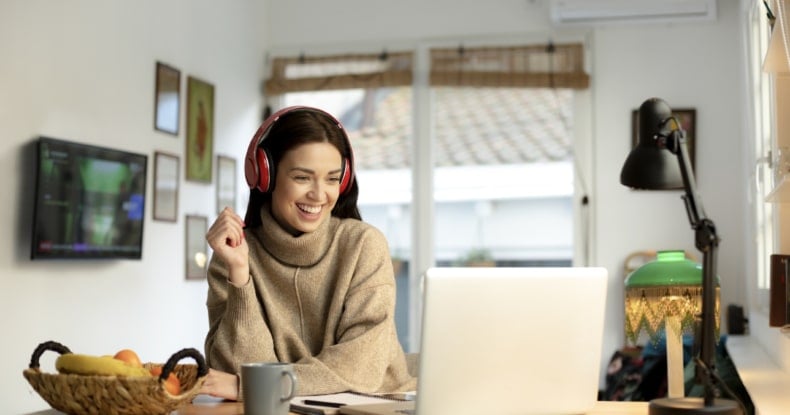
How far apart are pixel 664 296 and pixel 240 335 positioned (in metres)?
0.81

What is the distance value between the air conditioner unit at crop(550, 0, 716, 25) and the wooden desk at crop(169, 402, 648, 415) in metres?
3.83

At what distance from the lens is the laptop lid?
144 cm

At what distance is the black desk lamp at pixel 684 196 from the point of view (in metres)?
1.40

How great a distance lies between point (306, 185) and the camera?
204cm

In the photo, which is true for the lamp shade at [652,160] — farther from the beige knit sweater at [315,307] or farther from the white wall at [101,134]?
the white wall at [101,134]

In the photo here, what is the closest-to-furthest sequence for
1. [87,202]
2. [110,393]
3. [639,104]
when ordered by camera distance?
[110,393]
[87,202]
[639,104]

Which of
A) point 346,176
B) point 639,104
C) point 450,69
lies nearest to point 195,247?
point 450,69

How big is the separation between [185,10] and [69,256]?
1.65 meters

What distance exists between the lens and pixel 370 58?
5.79m

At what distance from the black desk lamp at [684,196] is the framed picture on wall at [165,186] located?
11.0 feet

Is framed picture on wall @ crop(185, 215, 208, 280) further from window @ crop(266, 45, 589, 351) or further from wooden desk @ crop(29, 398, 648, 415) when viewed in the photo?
wooden desk @ crop(29, 398, 648, 415)

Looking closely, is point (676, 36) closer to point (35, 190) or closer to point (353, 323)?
point (35, 190)

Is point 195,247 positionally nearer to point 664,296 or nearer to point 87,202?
point 87,202

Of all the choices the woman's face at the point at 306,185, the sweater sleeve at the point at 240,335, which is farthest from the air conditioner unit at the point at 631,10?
the sweater sleeve at the point at 240,335
